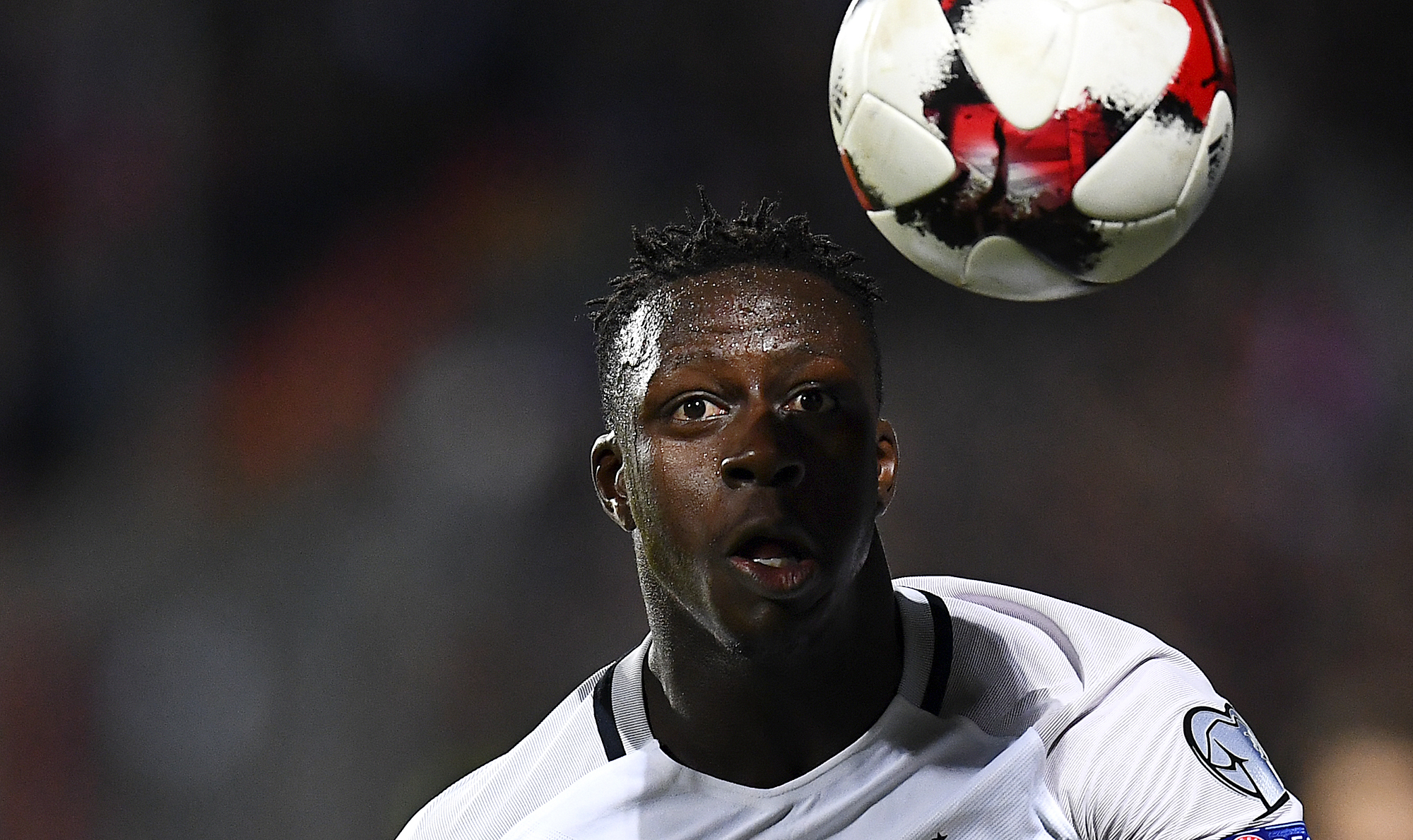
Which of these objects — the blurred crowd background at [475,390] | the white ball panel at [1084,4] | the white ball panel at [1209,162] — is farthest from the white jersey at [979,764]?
the blurred crowd background at [475,390]

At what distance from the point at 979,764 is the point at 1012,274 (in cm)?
88

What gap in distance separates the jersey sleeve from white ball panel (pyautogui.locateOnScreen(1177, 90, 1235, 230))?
82 centimetres

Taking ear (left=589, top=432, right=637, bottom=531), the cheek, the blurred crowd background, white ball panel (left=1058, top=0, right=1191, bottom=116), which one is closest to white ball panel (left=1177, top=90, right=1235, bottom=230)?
white ball panel (left=1058, top=0, right=1191, bottom=116)

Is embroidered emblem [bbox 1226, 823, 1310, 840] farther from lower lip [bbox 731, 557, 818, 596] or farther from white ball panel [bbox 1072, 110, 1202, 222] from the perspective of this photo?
white ball panel [bbox 1072, 110, 1202, 222]

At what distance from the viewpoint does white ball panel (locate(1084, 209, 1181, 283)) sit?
2.43m

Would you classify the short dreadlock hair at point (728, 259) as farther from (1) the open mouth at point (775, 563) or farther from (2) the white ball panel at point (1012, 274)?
(1) the open mouth at point (775, 563)

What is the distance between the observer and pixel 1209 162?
8.09 ft

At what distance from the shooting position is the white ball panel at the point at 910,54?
2.39 meters

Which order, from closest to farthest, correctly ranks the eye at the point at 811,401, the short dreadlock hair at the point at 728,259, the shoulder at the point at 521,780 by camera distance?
the eye at the point at 811,401
the short dreadlock hair at the point at 728,259
the shoulder at the point at 521,780

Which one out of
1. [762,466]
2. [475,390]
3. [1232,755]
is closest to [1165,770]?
[1232,755]

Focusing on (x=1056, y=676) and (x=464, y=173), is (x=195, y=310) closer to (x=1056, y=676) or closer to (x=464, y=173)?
(x=464, y=173)

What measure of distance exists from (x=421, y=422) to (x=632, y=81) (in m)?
1.54

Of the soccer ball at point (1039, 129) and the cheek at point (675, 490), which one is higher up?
the soccer ball at point (1039, 129)

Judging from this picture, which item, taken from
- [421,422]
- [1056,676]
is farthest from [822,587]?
[421,422]
